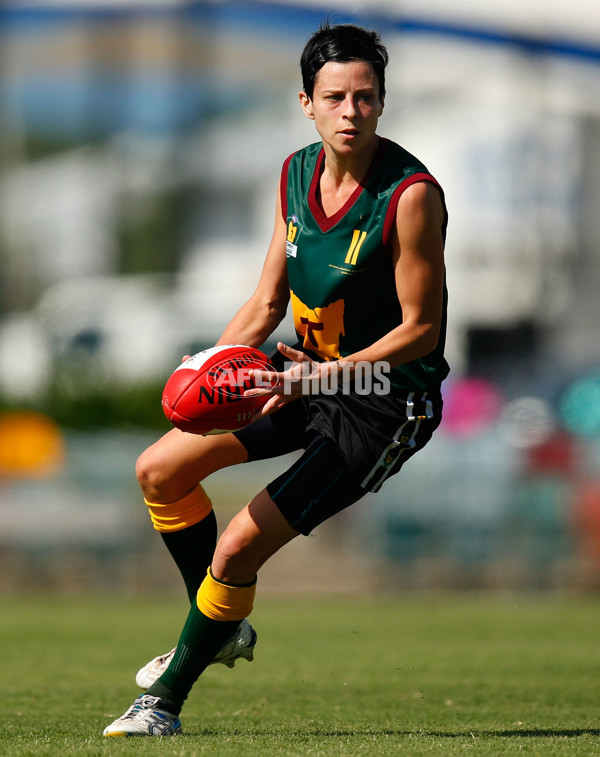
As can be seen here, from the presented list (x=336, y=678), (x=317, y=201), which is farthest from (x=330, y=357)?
(x=336, y=678)

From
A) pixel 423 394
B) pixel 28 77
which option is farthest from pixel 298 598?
pixel 28 77

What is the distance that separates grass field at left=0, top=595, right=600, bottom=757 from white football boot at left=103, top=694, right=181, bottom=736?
0.40 ft

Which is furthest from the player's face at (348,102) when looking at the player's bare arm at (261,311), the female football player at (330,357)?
the player's bare arm at (261,311)

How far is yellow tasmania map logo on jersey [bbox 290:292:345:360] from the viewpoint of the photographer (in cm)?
460

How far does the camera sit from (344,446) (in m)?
4.57

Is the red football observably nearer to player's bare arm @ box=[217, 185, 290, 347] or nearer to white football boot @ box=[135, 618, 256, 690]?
player's bare arm @ box=[217, 185, 290, 347]

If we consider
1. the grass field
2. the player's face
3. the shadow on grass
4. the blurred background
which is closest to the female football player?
the player's face

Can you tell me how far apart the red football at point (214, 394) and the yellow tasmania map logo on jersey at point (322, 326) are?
0.27 meters

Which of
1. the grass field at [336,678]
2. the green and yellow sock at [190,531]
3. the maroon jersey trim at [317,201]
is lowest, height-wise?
the grass field at [336,678]

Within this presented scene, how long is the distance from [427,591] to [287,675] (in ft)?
16.5

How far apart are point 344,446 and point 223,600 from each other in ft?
2.50

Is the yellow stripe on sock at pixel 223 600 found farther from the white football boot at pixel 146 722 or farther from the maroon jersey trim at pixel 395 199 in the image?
the maroon jersey trim at pixel 395 199

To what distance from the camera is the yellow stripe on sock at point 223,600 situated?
462cm

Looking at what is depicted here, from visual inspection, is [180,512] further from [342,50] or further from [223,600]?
[342,50]
